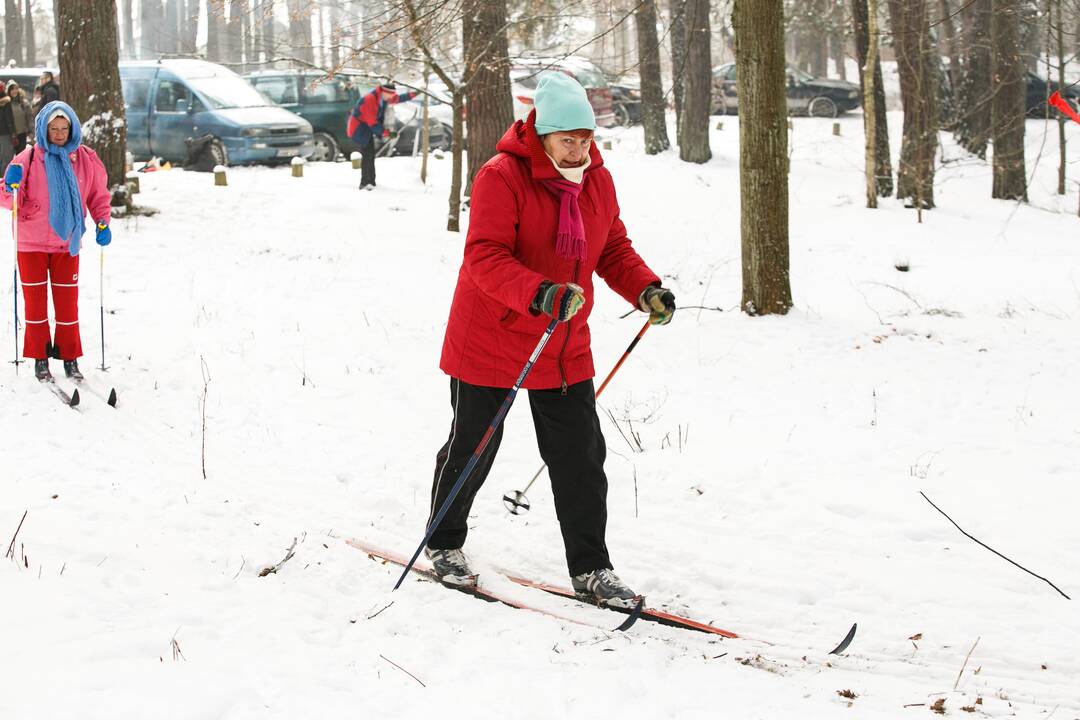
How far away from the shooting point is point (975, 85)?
21281mm

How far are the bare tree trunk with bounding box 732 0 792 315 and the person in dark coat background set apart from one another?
7.49 meters

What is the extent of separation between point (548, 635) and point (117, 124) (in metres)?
9.89

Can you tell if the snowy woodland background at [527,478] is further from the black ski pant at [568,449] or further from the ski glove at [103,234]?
the ski glove at [103,234]

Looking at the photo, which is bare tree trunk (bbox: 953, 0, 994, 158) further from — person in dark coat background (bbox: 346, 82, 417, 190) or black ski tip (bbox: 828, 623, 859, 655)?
black ski tip (bbox: 828, 623, 859, 655)

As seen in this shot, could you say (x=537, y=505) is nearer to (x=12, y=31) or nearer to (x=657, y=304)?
(x=657, y=304)

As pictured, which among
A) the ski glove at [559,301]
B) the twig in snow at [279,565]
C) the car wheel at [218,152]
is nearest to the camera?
the ski glove at [559,301]

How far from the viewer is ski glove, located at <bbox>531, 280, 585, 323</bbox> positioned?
3471 mm

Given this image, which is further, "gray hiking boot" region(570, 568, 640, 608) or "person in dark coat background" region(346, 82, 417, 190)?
"person in dark coat background" region(346, 82, 417, 190)

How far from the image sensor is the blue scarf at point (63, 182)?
657 centimetres

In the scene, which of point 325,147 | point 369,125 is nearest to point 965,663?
point 369,125

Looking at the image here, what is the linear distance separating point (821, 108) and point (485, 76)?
64.1 ft

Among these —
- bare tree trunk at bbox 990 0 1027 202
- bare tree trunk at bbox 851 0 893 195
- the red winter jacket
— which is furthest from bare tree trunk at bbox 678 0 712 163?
the red winter jacket

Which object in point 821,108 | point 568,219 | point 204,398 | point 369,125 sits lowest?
point 204,398

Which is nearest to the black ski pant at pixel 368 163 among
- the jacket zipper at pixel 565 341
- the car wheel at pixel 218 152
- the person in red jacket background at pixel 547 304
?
the car wheel at pixel 218 152
